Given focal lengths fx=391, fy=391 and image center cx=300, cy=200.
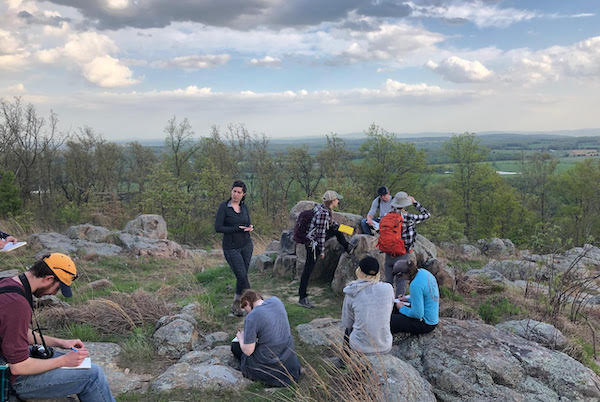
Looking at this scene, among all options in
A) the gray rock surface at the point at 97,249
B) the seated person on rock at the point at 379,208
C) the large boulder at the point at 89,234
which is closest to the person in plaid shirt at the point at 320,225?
the seated person on rock at the point at 379,208

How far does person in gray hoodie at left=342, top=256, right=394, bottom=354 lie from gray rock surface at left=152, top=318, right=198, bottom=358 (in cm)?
260

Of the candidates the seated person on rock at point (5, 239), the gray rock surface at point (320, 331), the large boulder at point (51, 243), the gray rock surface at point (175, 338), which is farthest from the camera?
the large boulder at point (51, 243)

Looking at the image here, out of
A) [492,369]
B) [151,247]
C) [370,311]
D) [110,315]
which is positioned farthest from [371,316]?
[151,247]

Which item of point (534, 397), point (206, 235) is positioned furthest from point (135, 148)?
point (534, 397)

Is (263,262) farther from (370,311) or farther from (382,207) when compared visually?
(370,311)

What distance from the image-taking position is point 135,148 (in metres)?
37.4

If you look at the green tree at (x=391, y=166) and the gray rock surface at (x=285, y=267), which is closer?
the gray rock surface at (x=285, y=267)

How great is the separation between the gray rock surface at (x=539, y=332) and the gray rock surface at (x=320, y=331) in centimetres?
299

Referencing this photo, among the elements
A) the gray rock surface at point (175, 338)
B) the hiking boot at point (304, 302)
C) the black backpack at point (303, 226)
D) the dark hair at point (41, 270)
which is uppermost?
the dark hair at point (41, 270)

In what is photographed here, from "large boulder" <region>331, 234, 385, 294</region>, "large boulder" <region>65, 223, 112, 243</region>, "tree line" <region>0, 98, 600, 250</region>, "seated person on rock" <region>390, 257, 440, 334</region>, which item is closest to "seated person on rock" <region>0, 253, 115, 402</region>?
"seated person on rock" <region>390, 257, 440, 334</region>

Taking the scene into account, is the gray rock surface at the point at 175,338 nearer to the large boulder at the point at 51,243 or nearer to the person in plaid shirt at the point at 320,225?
the person in plaid shirt at the point at 320,225

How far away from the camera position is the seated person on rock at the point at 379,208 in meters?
8.85

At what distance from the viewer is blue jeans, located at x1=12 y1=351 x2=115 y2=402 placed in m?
3.26

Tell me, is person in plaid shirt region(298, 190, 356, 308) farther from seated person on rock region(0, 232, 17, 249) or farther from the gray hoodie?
seated person on rock region(0, 232, 17, 249)
